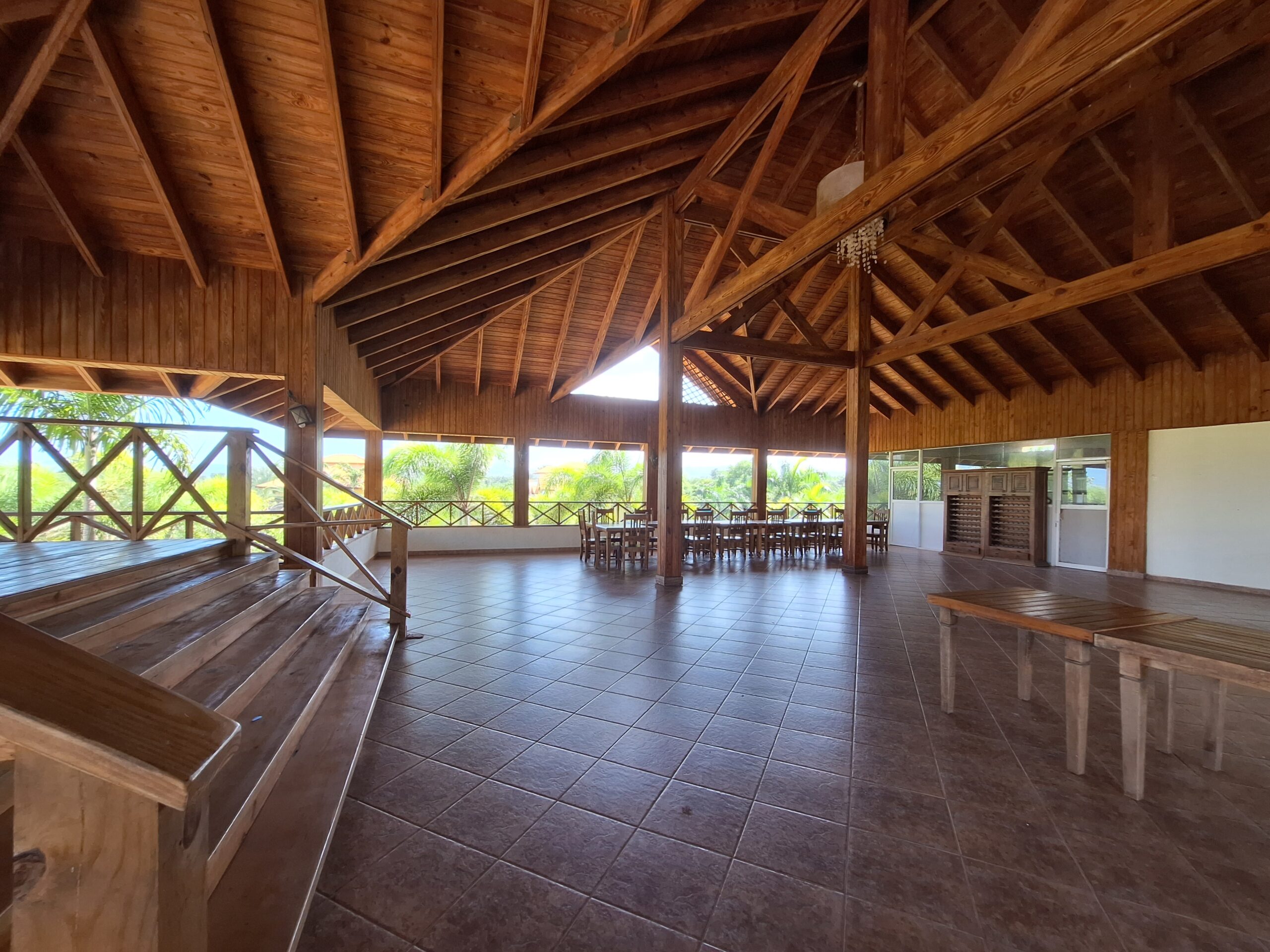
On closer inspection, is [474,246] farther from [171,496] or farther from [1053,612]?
[1053,612]

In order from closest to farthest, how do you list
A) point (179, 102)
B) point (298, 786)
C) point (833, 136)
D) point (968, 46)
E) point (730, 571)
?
point (298, 786) < point (179, 102) < point (968, 46) < point (833, 136) < point (730, 571)

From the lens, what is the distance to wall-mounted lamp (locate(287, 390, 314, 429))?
488cm

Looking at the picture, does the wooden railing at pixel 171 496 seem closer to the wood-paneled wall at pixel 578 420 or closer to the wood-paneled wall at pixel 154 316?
the wood-paneled wall at pixel 154 316

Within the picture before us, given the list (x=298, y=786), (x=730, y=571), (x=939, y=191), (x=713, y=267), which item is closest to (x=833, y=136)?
(x=939, y=191)

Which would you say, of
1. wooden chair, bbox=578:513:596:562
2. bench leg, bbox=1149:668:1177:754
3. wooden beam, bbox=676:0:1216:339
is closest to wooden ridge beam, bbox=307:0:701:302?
wooden beam, bbox=676:0:1216:339

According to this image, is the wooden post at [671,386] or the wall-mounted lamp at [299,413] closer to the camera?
the wall-mounted lamp at [299,413]

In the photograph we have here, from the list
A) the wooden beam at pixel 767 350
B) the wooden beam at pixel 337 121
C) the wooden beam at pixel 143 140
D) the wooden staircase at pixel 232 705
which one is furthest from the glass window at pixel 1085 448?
the wooden beam at pixel 143 140

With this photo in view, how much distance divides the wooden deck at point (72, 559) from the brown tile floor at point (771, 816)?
1.42 metres

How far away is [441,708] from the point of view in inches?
114

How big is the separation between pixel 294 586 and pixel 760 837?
3625 millimetres

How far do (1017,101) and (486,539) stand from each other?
9.38 meters

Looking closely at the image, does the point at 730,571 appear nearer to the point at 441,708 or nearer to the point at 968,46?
the point at 441,708

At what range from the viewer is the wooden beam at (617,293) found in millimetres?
7426

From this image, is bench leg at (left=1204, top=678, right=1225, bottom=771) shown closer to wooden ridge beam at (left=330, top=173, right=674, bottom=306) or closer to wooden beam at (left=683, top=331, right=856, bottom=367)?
wooden beam at (left=683, top=331, right=856, bottom=367)
